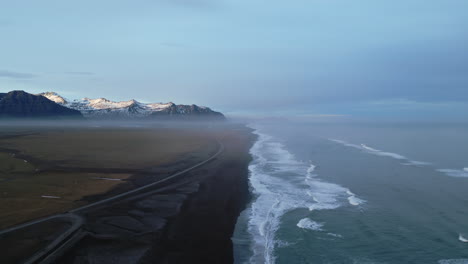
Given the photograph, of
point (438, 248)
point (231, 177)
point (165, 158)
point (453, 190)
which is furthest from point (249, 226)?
point (165, 158)

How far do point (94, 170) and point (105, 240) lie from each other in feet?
76.1

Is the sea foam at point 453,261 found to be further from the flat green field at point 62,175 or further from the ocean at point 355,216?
the flat green field at point 62,175

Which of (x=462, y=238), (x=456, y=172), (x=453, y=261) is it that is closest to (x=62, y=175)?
(x=453, y=261)

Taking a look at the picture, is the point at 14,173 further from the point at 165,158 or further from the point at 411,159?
the point at 411,159

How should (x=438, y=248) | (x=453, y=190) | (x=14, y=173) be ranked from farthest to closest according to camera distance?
(x=14, y=173)
(x=453, y=190)
(x=438, y=248)

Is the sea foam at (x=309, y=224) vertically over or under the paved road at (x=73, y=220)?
under

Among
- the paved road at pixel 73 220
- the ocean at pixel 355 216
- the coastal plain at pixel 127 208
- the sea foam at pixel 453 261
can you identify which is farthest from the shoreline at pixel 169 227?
the sea foam at pixel 453 261

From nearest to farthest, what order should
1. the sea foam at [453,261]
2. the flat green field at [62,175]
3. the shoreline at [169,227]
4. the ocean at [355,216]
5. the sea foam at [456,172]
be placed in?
the sea foam at [453,261] < the shoreline at [169,227] < the ocean at [355,216] < the flat green field at [62,175] < the sea foam at [456,172]

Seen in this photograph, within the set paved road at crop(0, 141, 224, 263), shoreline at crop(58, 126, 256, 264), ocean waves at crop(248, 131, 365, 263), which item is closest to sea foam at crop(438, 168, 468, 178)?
ocean waves at crop(248, 131, 365, 263)

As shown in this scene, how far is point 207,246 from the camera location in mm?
18453

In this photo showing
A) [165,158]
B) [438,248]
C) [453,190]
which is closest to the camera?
[438,248]

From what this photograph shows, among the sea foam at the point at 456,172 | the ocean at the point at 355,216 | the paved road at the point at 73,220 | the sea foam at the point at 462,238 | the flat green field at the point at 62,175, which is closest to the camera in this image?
the paved road at the point at 73,220

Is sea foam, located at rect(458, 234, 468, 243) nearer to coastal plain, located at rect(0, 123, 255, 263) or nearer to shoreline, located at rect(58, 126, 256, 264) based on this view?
shoreline, located at rect(58, 126, 256, 264)

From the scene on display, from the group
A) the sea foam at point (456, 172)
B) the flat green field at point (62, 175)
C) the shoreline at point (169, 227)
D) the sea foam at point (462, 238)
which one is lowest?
the shoreline at point (169, 227)
